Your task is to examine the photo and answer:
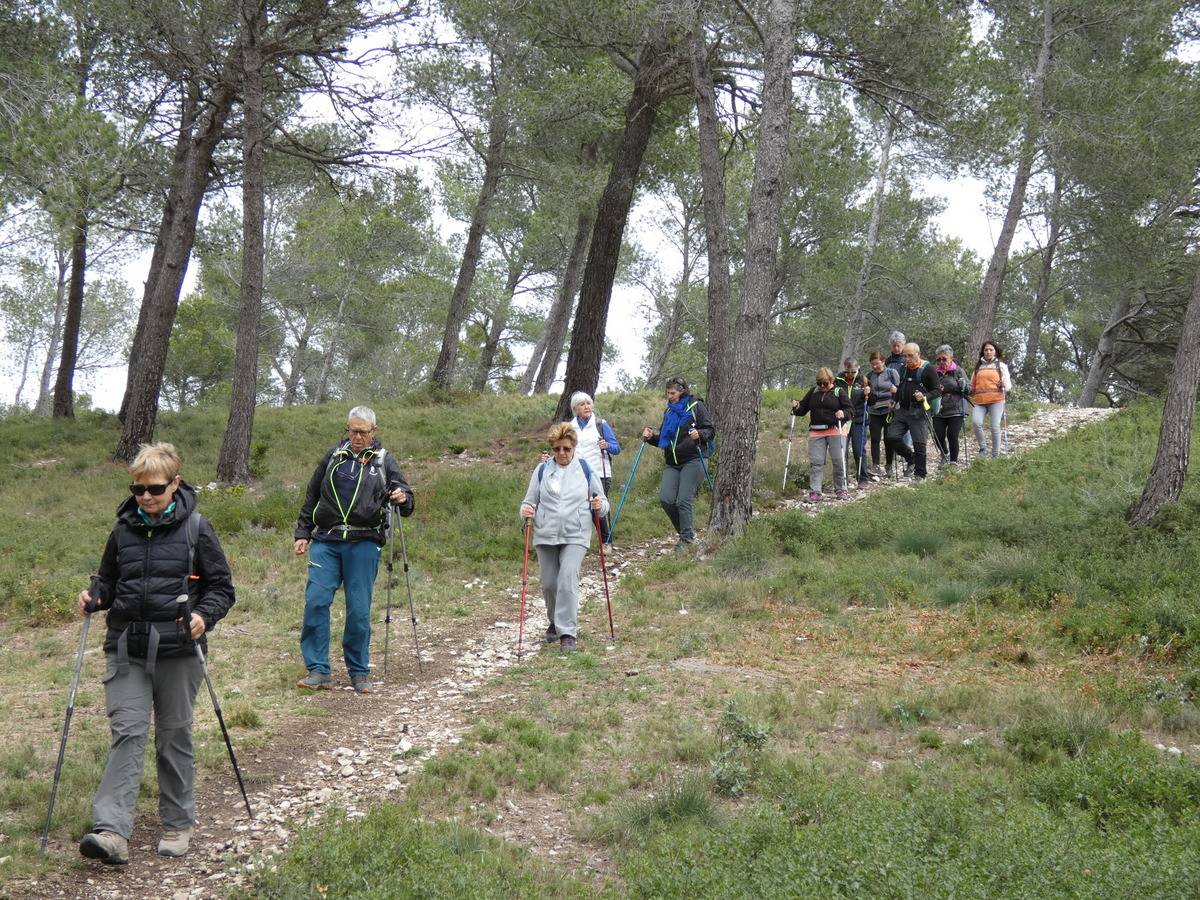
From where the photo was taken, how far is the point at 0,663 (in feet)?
28.3

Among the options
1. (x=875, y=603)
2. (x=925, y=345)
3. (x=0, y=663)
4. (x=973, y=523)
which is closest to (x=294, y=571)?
(x=0, y=663)

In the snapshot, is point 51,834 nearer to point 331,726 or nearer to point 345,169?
point 331,726

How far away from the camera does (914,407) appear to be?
1500cm

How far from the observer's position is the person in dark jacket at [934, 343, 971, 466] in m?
15.1

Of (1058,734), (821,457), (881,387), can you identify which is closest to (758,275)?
(821,457)

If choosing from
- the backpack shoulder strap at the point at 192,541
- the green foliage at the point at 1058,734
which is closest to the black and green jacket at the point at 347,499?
the backpack shoulder strap at the point at 192,541

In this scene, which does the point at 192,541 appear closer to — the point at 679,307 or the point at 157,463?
the point at 157,463

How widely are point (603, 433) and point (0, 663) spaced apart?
6.36m

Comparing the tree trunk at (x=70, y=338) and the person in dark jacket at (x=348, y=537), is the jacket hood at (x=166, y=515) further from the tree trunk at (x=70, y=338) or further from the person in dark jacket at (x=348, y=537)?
the tree trunk at (x=70, y=338)

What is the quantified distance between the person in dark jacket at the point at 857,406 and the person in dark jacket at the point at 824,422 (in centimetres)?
39

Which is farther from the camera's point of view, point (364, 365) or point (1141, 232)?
point (364, 365)

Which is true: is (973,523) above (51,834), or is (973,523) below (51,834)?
above

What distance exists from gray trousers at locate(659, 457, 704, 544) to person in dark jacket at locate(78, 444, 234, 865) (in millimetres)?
7459

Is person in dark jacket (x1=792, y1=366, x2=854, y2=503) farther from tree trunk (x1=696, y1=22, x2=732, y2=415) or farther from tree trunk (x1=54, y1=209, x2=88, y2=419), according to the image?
tree trunk (x1=54, y1=209, x2=88, y2=419)
